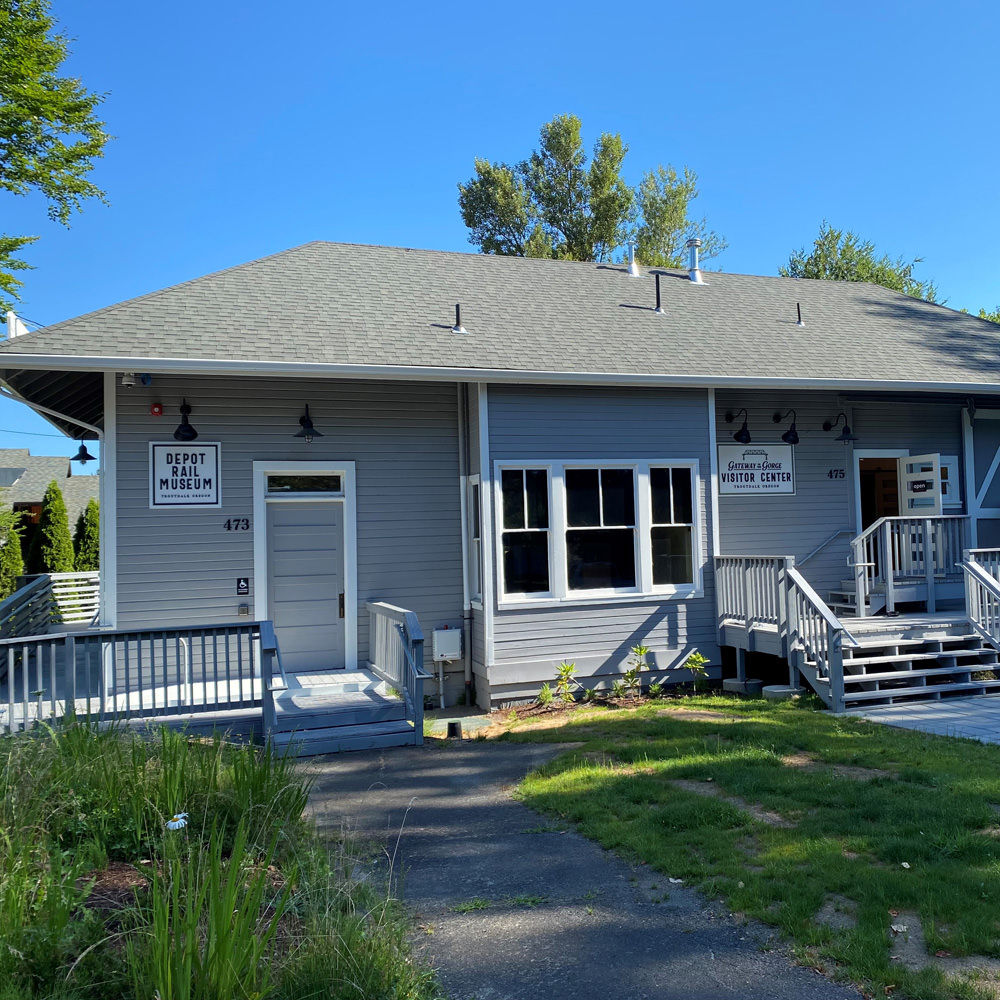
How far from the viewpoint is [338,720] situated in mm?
8383

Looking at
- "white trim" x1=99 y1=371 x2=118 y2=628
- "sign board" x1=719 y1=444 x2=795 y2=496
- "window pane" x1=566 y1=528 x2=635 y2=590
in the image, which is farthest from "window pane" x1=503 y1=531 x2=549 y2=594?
"white trim" x1=99 y1=371 x2=118 y2=628

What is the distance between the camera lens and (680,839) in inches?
200

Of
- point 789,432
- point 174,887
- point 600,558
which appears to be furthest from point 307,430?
point 174,887

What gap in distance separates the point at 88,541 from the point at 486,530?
63.8ft

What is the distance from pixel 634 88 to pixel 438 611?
85.2 ft

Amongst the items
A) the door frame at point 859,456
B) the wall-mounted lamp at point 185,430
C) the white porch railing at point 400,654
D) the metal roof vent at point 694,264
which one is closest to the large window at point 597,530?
the white porch railing at point 400,654

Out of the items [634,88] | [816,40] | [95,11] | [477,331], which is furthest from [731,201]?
[477,331]

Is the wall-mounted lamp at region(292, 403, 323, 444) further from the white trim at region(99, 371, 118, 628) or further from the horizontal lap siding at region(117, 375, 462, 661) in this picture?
the white trim at region(99, 371, 118, 628)

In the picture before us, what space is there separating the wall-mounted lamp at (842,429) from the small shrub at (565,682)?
17.9ft

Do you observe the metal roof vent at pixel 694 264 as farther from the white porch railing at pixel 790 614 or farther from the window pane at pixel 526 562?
the window pane at pixel 526 562

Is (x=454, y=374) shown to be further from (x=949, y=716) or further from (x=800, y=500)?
(x=949, y=716)

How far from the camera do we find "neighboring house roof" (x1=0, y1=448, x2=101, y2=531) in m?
32.5

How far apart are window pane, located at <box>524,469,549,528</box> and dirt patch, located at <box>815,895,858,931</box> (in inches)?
259

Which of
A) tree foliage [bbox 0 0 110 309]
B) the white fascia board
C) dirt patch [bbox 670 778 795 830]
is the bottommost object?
dirt patch [bbox 670 778 795 830]
